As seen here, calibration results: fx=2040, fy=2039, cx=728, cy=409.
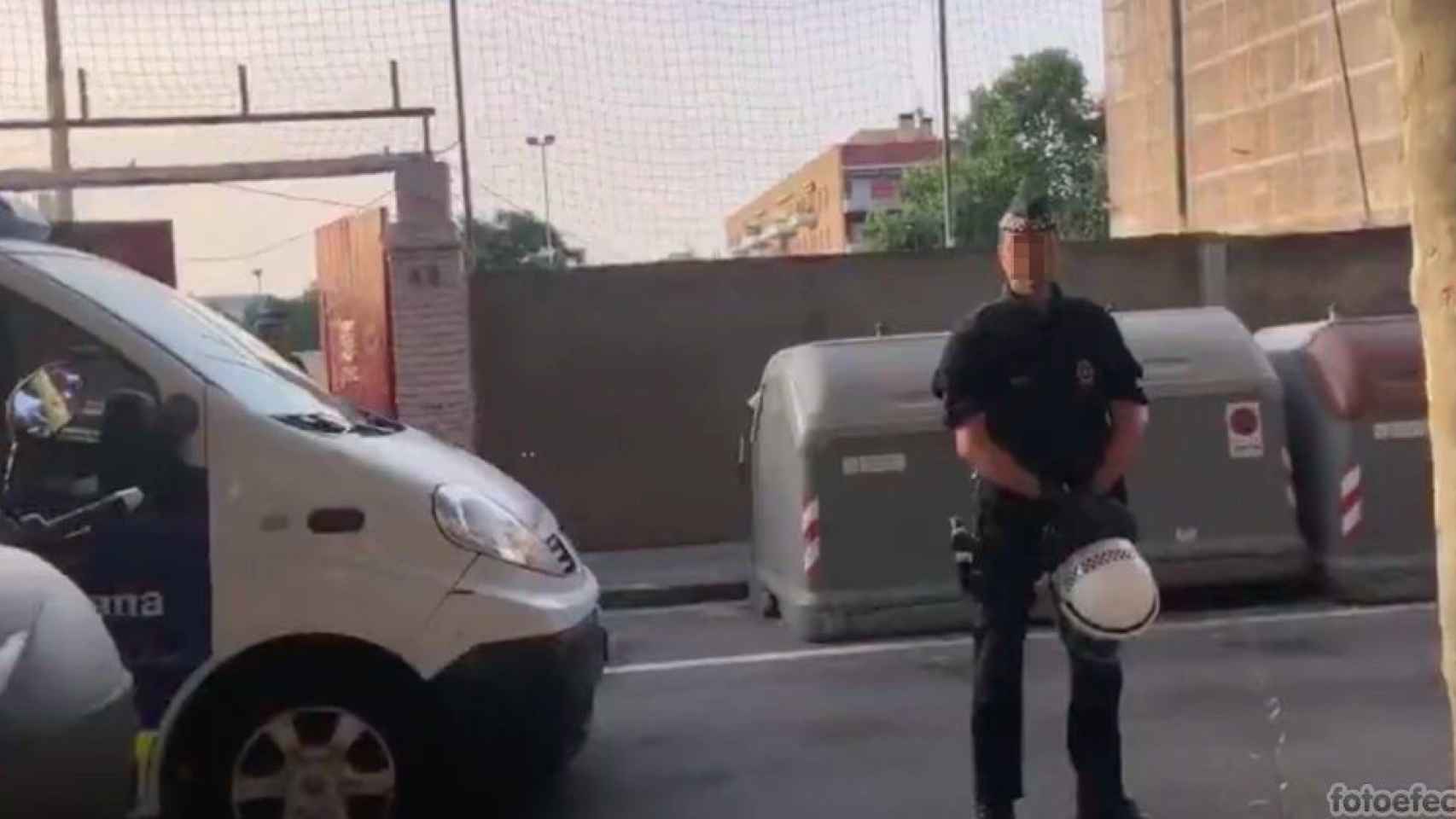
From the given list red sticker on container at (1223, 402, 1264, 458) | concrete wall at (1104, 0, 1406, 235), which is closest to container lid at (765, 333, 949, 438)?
red sticker on container at (1223, 402, 1264, 458)

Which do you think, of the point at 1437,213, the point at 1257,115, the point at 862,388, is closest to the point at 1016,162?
the point at 1257,115

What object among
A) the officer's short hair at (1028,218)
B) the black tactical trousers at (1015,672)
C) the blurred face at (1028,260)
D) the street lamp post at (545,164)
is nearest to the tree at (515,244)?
the street lamp post at (545,164)

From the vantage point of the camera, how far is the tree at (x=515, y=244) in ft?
43.1

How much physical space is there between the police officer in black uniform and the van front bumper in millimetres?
1162

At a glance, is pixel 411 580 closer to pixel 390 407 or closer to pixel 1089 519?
pixel 1089 519

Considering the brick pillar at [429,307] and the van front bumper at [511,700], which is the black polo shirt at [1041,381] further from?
the brick pillar at [429,307]

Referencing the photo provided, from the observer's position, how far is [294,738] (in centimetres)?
546

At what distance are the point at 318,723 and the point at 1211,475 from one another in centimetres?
573

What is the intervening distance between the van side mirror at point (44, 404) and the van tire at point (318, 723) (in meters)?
0.82

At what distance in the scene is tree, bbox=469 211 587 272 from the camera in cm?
1315

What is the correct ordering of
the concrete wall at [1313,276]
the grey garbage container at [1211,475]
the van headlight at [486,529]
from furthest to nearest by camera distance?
the concrete wall at [1313,276] < the grey garbage container at [1211,475] < the van headlight at [486,529]

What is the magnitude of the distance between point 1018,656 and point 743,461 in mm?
5573

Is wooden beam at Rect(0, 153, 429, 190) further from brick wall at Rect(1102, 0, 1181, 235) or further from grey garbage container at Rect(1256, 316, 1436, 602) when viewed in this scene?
brick wall at Rect(1102, 0, 1181, 235)

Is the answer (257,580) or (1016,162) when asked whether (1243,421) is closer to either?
(257,580)
